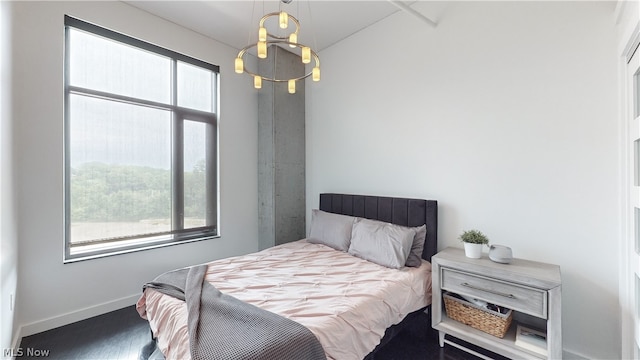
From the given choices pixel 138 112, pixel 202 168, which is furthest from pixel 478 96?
pixel 138 112

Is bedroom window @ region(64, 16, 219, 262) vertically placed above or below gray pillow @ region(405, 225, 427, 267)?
above

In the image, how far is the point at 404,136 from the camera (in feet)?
9.58

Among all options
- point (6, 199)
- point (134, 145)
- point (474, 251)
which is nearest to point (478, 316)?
point (474, 251)

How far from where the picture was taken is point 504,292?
1873mm

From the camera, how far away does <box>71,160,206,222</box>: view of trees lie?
2.65 m

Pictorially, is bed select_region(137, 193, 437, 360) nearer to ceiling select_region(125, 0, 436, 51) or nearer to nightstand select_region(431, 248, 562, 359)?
nightstand select_region(431, 248, 562, 359)

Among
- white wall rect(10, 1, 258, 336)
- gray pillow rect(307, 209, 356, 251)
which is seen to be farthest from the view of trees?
gray pillow rect(307, 209, 356, 251)

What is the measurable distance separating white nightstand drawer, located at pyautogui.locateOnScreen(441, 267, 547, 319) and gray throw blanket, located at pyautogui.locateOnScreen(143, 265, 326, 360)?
1299 mm

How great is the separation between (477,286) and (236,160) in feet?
10.1

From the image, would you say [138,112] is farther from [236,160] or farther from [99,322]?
[99,322]

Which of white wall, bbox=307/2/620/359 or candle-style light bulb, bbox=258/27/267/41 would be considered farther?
white wall, bbox=307/2/620/359

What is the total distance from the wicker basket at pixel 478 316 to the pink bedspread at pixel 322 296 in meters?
0.21

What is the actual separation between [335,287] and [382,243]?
0.74 metres

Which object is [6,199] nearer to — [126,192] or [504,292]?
[126,192]
